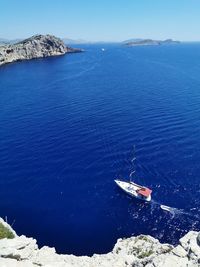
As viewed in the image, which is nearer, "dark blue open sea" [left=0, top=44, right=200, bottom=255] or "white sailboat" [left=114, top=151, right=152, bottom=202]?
"dark blue open sea" [left=0, top=44, right=200, bottom=255]

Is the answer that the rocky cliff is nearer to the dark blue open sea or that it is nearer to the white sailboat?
the dark blue open sea

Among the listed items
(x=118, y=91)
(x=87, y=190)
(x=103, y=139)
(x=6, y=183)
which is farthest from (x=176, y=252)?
(x=118, y=91)

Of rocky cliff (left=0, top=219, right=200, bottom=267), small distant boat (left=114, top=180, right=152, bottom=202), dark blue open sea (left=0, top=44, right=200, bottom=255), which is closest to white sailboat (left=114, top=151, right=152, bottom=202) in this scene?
small distant boat (left=114, top=180, right=152, bottom=202)

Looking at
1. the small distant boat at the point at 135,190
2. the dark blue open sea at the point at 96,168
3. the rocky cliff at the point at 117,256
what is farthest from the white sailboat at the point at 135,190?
the rocky cliff at the point at 117,256

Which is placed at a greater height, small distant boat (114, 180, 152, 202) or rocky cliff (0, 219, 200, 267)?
rocky cliff (0, 219, 200, 267)

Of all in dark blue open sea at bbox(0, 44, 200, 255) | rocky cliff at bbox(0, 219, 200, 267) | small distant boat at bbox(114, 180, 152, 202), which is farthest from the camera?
small distant boat at bbox(114, 180, 152, 202)

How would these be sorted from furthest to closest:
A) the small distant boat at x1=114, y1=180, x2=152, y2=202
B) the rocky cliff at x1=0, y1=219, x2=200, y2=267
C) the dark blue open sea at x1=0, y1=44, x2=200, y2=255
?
the small distant boat at x1=114, y1=180, x2=152, y2=202 < the dark blue open sea at x1=0, y1=44, x2=200, y2=255 < the rocky cliff at x1=0, y1=219, x2=200, y2=267

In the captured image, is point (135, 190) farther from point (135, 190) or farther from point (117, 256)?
point (117, 256)
